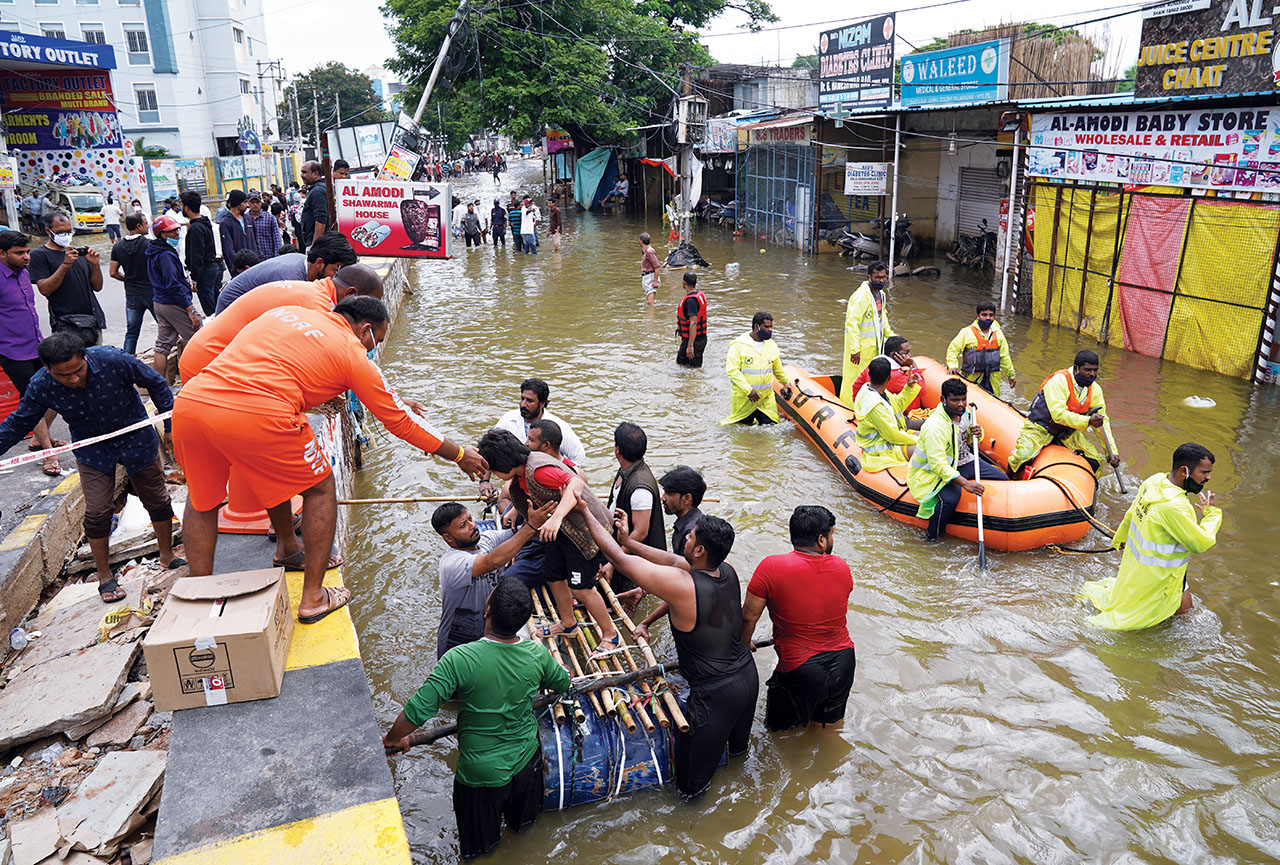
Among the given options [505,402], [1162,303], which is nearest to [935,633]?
[505,402]

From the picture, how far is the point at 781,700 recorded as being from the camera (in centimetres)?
473

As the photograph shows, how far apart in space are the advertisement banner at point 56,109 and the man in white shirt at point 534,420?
2546cm

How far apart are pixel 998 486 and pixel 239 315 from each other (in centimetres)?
582

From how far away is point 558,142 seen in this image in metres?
38.5

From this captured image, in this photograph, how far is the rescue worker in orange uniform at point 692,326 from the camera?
11984 millimetres

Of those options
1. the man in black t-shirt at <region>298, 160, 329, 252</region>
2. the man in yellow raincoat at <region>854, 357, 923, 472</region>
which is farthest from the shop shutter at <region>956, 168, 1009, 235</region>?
the man in black t-shirt at <region>298, 160, 329, 252</region>

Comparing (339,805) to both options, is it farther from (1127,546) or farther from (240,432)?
(1127,546)

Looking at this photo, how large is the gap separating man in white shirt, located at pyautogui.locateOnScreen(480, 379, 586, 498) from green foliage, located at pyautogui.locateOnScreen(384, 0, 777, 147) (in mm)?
→ 22704

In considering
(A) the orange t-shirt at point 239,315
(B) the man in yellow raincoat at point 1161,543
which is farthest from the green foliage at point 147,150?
(B) the man in yellow raincoat at point 1161,543

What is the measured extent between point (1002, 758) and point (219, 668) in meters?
4.09

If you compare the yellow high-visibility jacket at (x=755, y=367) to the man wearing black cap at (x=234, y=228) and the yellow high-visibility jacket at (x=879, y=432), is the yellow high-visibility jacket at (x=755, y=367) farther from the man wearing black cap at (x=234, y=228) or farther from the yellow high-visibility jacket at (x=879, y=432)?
the man wearing black cap at (x=234, y=228)

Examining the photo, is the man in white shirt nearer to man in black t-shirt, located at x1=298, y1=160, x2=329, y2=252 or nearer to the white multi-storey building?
man in black t-shirt, located at x1=298, y1=160, x2=329, y2=252

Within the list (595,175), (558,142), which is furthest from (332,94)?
(595,175)

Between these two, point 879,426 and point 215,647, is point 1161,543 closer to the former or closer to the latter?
point 879,426
